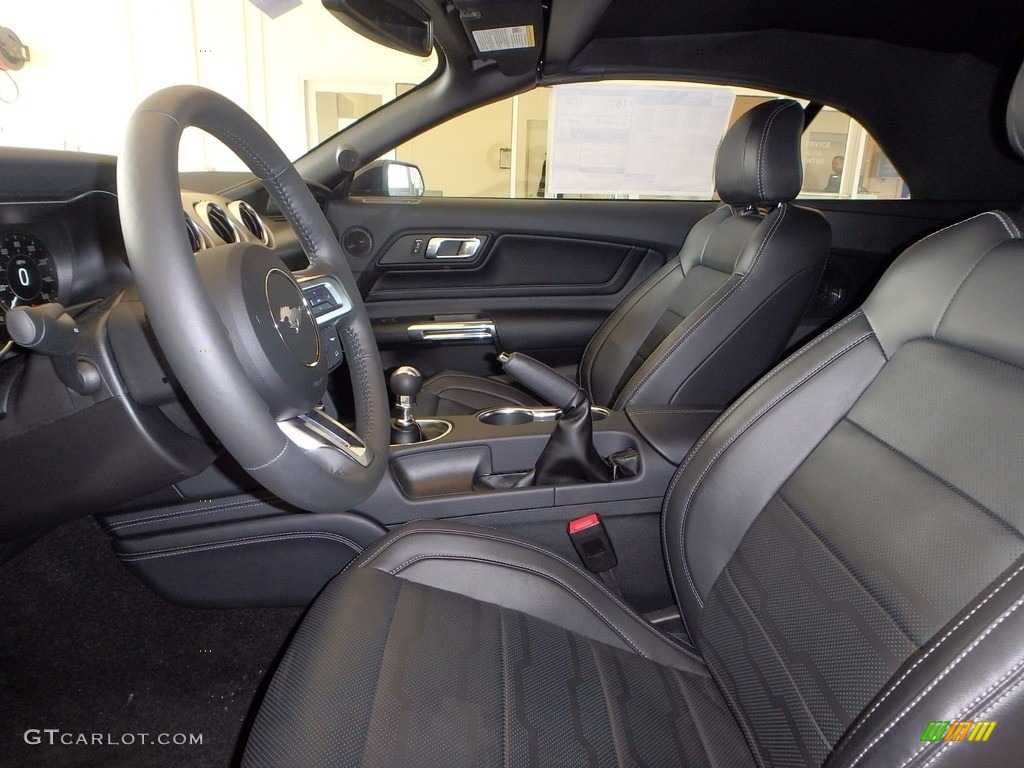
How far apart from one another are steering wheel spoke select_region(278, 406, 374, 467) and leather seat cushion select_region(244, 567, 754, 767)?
18 cm

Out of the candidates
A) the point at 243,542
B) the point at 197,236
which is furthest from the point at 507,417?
the point at 197,236

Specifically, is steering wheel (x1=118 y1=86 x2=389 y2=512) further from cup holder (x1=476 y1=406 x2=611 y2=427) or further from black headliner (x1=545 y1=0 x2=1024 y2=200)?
black headliner (x1=545 y1=0 x2=1024 y2=200)

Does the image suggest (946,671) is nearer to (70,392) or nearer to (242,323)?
(242,323)

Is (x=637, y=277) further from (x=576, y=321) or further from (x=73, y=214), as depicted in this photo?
(x=73, y=214)

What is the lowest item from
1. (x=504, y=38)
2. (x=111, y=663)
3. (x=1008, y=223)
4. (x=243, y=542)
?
(x=111, y=663)

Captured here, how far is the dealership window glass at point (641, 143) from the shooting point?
1.92 metres

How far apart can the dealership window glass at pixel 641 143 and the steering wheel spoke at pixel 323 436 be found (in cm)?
131

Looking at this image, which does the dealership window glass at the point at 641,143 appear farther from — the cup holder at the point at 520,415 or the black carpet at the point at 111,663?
the black carpet at the point at 111,663

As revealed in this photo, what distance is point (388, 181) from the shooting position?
6.27 ft

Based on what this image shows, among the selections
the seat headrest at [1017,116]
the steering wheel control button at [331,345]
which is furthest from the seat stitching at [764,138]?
the steering wheel control button at [331,345]

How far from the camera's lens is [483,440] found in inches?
46.3

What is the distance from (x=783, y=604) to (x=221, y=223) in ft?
3.29

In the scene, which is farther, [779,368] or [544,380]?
[544,380]

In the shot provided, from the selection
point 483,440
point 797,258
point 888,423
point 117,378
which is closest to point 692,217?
point 797,258
